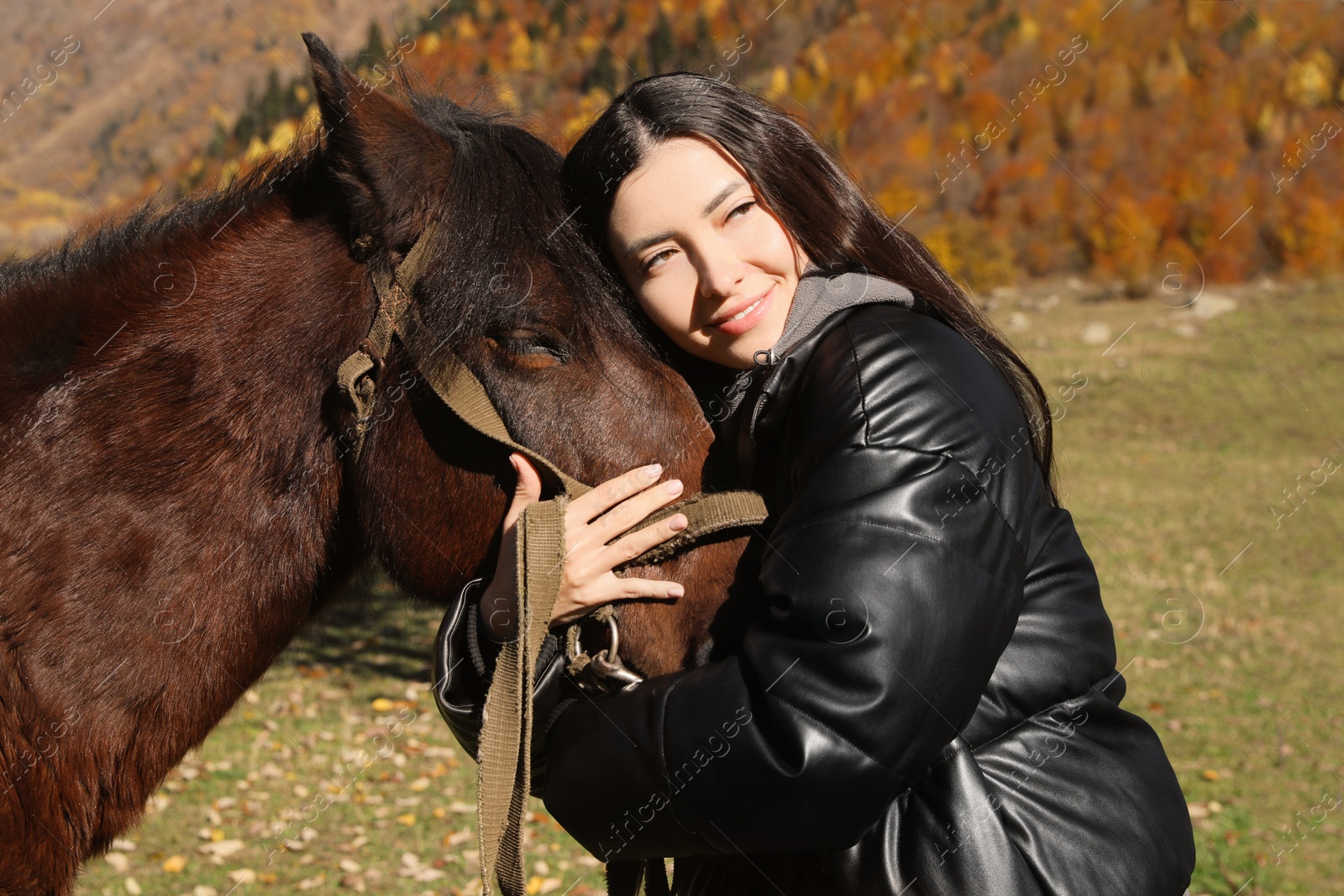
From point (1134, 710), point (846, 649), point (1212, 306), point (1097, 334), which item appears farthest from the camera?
point (1212, 306)

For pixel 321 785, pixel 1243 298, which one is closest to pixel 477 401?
pixel 321 785

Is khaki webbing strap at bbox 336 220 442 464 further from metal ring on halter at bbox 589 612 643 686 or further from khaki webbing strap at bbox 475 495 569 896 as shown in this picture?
metal ring on halter at bbox 589 612 643 686

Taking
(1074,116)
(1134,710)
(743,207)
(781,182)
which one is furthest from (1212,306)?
(1074,116)

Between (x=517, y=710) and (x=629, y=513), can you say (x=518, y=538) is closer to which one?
(x=629, y=513)

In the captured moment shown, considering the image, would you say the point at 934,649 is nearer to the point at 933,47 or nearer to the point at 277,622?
the point at 277,622

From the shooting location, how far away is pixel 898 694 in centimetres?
149

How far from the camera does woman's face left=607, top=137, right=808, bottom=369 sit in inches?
74.5

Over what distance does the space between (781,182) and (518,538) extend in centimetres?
92

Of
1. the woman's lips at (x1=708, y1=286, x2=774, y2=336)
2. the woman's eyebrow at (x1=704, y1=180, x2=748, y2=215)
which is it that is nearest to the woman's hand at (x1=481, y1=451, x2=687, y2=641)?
the woman's lips at (x1=708, y1=286, x2=774, y2=336)

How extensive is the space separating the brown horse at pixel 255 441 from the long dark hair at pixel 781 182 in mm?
126

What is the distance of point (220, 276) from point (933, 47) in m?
50.6

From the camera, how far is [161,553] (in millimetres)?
1931

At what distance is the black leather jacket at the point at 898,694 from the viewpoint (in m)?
1.51

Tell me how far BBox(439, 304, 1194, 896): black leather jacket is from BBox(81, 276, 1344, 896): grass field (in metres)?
1.26
